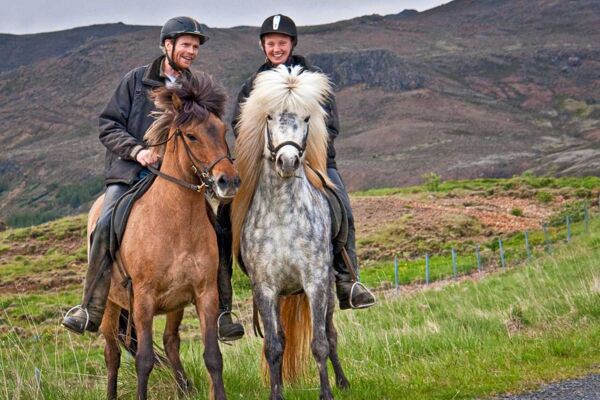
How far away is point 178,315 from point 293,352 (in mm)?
1282

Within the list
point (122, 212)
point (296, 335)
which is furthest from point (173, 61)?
point (296, 335)

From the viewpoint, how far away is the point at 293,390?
8039 mm

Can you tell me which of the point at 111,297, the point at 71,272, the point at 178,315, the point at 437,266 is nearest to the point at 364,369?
the point at 178,315

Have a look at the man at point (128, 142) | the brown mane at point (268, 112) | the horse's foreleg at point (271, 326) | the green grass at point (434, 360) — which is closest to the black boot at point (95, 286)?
the man at point (128, 142)

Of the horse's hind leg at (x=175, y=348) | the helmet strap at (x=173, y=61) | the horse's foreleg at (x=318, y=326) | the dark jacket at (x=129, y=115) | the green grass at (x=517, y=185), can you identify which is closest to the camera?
the horse's foreleg at (x=318, y=326)

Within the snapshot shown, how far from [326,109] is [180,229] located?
2321mm

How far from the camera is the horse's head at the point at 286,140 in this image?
719 centimetres

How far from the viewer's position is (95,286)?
25.8 feet

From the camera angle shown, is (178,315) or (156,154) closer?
(156,154)

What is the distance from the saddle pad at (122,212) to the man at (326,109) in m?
0.91

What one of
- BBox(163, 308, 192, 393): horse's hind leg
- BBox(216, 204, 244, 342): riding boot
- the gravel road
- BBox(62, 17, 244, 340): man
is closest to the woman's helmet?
BBox(62, 17, 244, 340): man

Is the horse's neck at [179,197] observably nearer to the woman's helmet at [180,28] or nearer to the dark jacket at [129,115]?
the dark jacket at [129,115]

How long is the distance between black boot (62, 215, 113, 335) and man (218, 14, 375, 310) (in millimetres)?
1205

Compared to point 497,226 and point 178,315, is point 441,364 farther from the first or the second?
point 497,226
